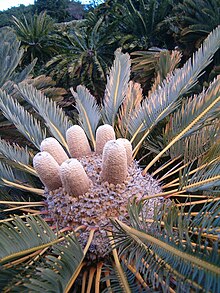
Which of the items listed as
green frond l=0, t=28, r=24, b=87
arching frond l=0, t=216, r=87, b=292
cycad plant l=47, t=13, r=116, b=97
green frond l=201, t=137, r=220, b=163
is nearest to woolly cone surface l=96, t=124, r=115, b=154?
green frond l=201, t=137, r=220, b=163

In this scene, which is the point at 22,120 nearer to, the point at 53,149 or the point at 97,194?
the point at 53,149

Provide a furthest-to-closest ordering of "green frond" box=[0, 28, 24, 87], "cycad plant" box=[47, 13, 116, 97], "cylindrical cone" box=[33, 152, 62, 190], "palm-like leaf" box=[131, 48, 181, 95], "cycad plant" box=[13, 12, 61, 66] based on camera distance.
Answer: "cycad plant" box=[13, 12, 61, 66] → "cycad plant" box=[47, 13, 116, 97] → "green frond" box=[0, 28, 24, 87] → "palm-like leaf" box=[131, 48, 181, 95] → "cylindrical cone" box=[33, 152, 62, 190]

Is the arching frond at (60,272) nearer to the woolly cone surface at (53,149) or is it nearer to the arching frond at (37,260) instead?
the arching frond at (37,260)

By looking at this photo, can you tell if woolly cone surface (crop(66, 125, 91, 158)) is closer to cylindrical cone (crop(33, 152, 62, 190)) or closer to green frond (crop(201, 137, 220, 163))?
cylindrical cone (crop(33, 152, 62, 190))

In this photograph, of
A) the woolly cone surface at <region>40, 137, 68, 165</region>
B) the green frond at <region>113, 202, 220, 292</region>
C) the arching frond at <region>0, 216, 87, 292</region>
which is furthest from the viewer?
the woolly cone surface at <region>40, 137, 68, 165</region>

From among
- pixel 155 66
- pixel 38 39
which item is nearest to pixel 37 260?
pixel 155 66

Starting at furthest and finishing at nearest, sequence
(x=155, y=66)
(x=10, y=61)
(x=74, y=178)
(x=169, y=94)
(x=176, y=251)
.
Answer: (x=10, y=61)
(x=155, y=66)
(x=169, y=94)
(x=74, y=178)
(x=176, y=251)

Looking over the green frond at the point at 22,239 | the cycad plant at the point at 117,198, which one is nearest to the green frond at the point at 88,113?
the cycad plant at the point at 117,198
